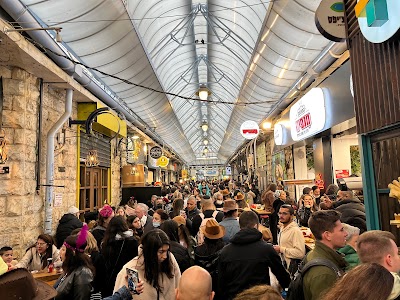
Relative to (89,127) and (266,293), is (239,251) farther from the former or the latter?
(89,127)

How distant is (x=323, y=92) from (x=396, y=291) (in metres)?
5.51

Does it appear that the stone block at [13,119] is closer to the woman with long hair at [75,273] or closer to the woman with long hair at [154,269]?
the woman with long hair at [75,273]

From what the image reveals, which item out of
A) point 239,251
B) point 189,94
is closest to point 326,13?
point 239,251

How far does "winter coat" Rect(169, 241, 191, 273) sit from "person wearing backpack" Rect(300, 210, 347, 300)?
1459mm

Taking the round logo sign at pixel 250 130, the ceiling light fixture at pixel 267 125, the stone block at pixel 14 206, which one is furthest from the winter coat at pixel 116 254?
the ceiling light fixture at pixel 267 125

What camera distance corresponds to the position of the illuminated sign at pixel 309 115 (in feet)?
21.7

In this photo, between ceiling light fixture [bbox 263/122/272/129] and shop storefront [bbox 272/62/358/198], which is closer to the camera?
shop storefront [bbox 272/62/358/198]

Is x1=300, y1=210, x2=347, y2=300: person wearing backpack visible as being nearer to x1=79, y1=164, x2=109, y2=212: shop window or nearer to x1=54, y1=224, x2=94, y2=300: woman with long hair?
x1=54, y1=224, x2=94, y2=300: woman with long hair

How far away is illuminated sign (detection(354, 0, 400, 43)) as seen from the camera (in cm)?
251

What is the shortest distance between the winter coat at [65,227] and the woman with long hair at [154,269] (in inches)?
133

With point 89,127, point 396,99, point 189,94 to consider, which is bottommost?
point 396,99

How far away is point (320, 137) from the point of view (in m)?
8.97

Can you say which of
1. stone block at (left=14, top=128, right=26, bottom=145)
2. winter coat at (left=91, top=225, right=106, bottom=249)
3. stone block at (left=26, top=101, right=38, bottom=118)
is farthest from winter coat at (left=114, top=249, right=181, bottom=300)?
stone block at (left=26, top=101, right=38, bottom=118)

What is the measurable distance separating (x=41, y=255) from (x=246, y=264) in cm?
281
